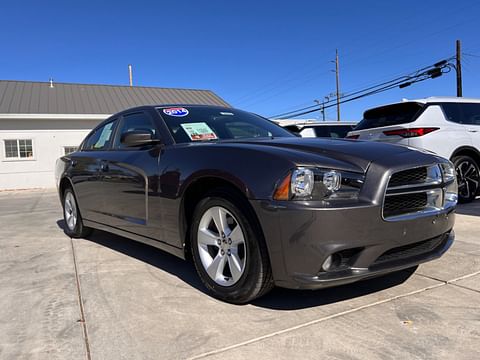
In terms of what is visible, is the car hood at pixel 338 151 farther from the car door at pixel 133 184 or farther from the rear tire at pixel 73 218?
the rear tire at pixel 73 218

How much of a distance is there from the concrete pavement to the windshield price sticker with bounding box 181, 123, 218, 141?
1.21m

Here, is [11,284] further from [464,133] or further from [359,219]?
[464,133]

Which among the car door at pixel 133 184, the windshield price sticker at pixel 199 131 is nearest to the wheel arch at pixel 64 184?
the car door at pixel 133 184

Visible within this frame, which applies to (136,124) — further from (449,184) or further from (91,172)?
(449,184)

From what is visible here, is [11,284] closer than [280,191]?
No

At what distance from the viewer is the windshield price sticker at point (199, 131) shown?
3631mm

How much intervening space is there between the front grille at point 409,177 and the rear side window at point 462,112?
4426 millimetres

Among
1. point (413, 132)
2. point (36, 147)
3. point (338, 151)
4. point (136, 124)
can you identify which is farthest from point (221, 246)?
point (36, 147)

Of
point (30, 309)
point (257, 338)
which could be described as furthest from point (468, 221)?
point (30, 309)

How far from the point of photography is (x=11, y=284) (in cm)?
365

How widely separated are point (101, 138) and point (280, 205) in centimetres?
324

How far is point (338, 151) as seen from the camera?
110 inches

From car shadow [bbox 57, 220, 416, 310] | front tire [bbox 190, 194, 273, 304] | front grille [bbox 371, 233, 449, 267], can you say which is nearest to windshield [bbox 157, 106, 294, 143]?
front tire [bbox 190, 194, 273, 304]

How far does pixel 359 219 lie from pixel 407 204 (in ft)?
1.53
